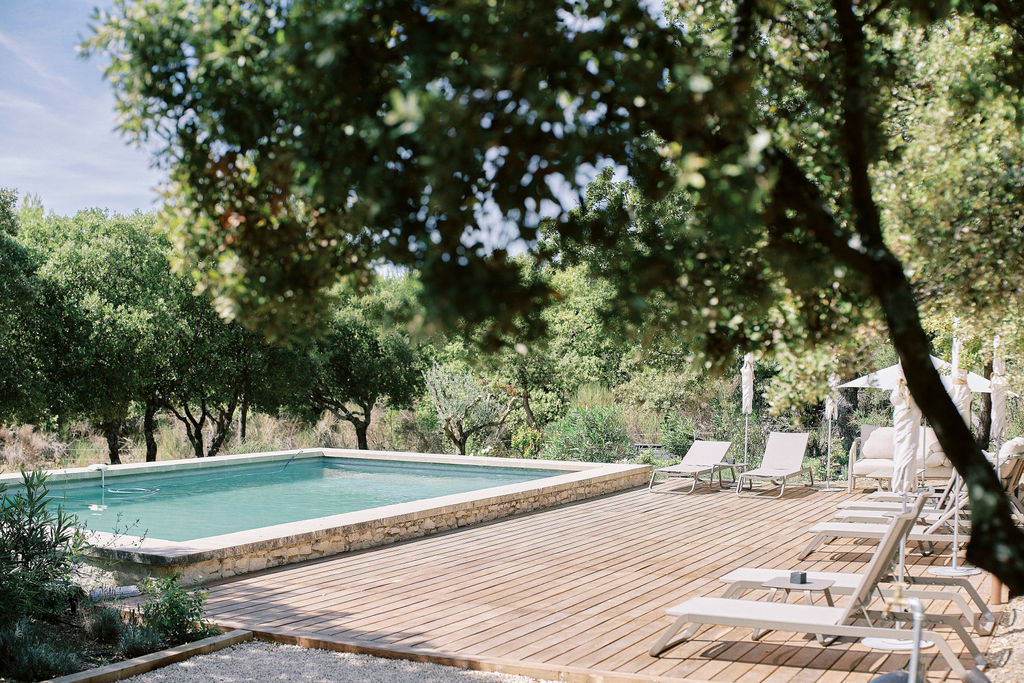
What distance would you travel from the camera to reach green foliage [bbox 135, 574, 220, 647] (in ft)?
18.0

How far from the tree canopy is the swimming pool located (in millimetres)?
4783

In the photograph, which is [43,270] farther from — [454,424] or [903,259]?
[903,259]

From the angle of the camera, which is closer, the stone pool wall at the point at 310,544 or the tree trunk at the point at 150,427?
the stone pool wall at the point at 310,544

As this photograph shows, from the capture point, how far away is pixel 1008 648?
17.0 feet

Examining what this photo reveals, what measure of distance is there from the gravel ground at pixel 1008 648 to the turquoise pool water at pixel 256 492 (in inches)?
333

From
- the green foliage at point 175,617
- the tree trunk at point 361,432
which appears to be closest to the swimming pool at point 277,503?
the green foliage at point 175,617

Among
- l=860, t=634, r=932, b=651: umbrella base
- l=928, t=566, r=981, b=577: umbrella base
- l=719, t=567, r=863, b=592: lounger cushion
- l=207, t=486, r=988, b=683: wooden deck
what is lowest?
l=207, t=486, r=988, b=683: wooden deck

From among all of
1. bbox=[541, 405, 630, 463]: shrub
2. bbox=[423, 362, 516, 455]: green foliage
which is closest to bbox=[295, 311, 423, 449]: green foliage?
bbox=[423, 362, 516, 455]: green foliage

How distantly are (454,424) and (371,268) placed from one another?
15404 millimetres

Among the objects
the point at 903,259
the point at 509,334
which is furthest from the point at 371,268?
the point at 903,259

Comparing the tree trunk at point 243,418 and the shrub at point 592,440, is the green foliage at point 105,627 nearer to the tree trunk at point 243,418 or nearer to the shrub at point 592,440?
the shrub at point 592,440

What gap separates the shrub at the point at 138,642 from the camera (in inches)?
207

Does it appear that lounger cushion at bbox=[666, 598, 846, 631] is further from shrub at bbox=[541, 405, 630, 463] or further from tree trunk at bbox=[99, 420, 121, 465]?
tree trunk at bbox=[99, 420, 121, 465]

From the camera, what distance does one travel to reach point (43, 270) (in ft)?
53.5
